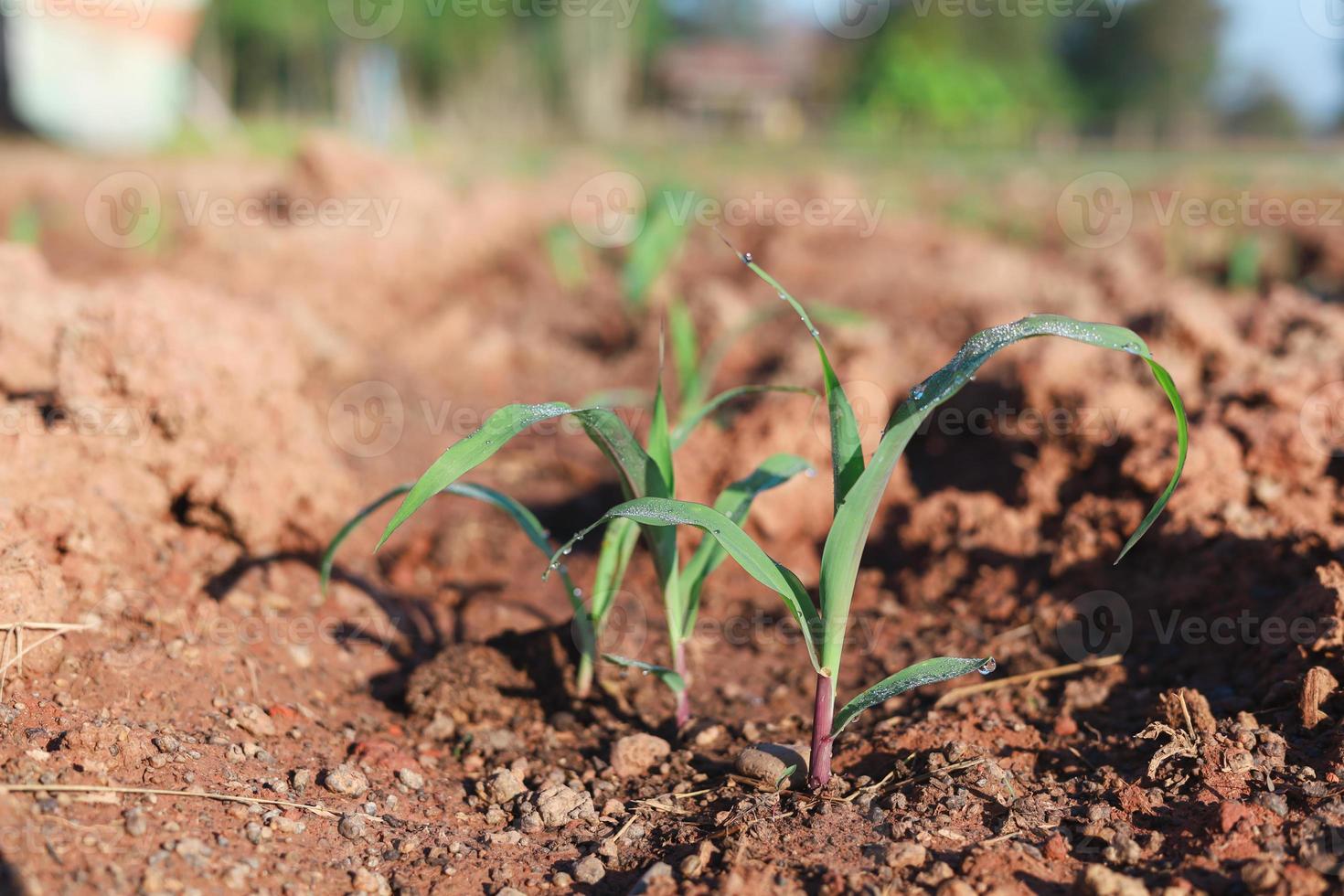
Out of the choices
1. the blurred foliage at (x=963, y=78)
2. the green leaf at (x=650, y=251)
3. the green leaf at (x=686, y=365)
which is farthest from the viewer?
the blurred foliage at (x=963, y=78)

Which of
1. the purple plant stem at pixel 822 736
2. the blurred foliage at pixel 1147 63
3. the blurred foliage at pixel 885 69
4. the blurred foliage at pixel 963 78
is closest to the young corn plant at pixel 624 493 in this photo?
the purple plant stem at pixel 822 736

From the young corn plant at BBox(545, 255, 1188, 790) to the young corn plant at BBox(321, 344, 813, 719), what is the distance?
0.16 metres

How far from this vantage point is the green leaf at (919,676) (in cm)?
143

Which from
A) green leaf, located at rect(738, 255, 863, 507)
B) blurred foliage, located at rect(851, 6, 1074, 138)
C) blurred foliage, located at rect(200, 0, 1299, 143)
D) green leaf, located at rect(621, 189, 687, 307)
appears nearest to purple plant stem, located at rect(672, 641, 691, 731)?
green leaf, located at rect(738, 255, 863, 507)

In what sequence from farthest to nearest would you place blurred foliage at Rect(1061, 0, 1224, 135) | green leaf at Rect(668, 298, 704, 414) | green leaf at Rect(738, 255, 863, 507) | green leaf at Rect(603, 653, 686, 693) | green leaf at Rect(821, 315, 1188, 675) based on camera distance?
1. blurred foliage at Rect(1061, 0, 1224, 135)
2. green leaf at Rect(668, 298, 704, 414)
3. green leaf at Rect(603, 653, 686, 693)
4. green leaf at Rect(738, 255, 863, 507)
5. green leaf at Rect(821, 315, 1188, 675)

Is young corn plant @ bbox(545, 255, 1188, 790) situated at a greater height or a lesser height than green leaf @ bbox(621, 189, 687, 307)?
lesser

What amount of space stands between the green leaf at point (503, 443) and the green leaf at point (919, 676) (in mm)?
504

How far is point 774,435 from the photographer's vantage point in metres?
2.77

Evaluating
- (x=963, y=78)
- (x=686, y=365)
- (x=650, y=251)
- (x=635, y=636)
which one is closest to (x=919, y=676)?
(x=635, y=636)

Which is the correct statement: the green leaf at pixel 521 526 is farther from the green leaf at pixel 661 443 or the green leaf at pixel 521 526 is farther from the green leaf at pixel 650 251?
the green leaf at pixel 650 251

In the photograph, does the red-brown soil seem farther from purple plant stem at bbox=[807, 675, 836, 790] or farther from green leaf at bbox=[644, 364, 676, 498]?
green leaf at bbox=[644, 364, 676, 498]

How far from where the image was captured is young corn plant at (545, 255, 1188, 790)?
1368 millimetres

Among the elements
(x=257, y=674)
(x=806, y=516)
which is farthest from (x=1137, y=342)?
(x=257, y=674)

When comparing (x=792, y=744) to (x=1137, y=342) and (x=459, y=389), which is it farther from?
(x=459, y=389)
